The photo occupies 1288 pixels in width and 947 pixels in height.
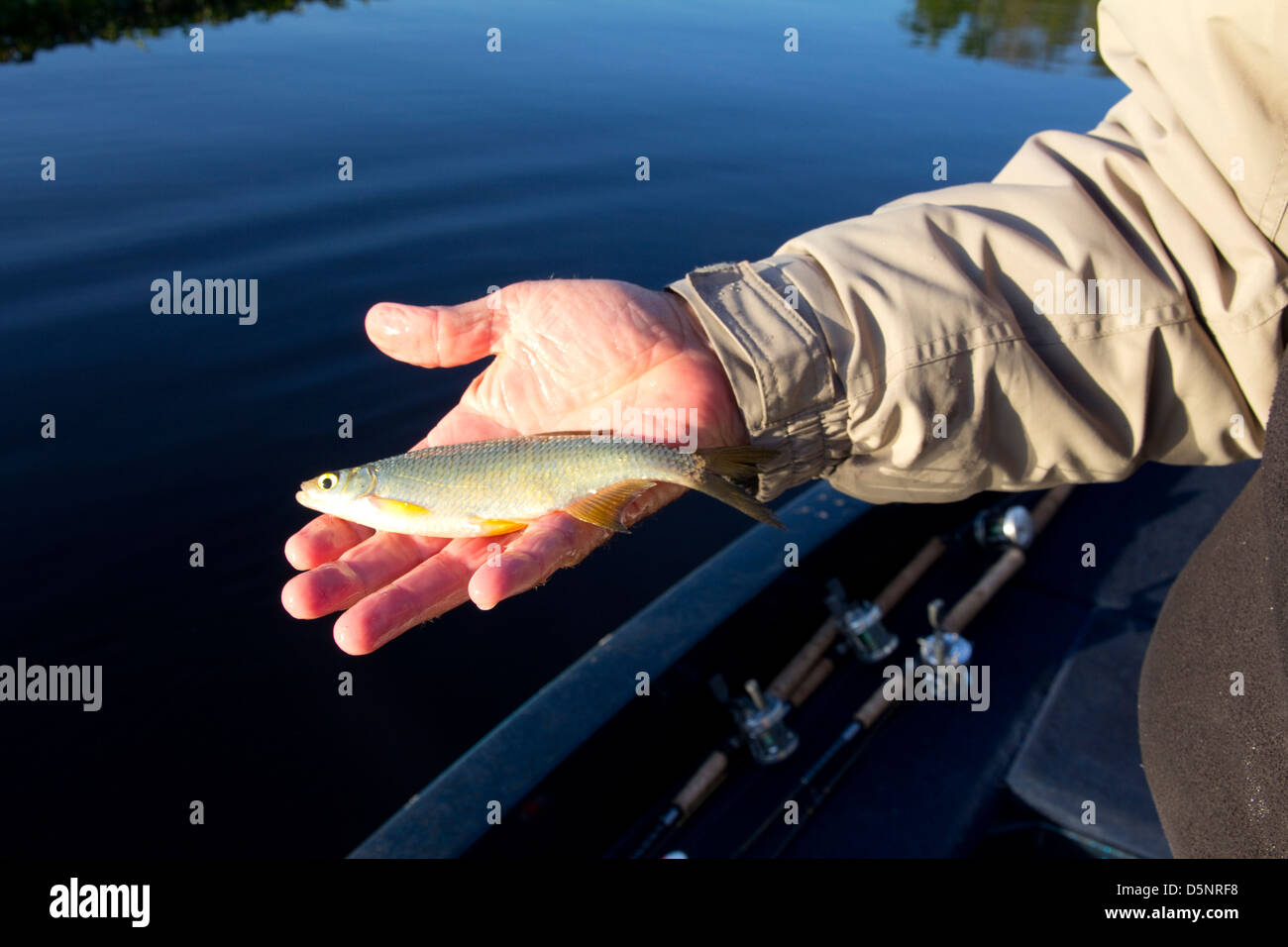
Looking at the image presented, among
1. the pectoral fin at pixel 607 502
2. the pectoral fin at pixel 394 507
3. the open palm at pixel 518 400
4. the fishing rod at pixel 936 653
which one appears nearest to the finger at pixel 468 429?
the open palm at pixel 518 400

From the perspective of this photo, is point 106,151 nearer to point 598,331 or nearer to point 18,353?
point 18,353

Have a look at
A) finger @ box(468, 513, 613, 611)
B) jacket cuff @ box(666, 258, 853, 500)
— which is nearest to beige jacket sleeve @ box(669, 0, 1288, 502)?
jacket cuff @ box(666, 258, 853, 500)

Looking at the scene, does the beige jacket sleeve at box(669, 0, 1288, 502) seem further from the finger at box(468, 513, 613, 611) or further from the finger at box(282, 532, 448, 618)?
the finger at box(282, 532, 448, 618)

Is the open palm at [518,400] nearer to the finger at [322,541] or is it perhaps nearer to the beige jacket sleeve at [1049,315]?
the finger at [322,541]

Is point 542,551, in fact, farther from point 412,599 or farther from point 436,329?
point 436,329

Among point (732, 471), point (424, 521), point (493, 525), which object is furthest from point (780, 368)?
point (424, 521)

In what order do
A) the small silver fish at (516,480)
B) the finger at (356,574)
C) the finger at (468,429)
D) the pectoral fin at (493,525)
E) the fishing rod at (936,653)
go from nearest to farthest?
the finger at (356,574) → the small silver fish at (516,480) → the pectoral fin at (493,525) → the finger at (468,429) → the fishing rod at (936,653)
